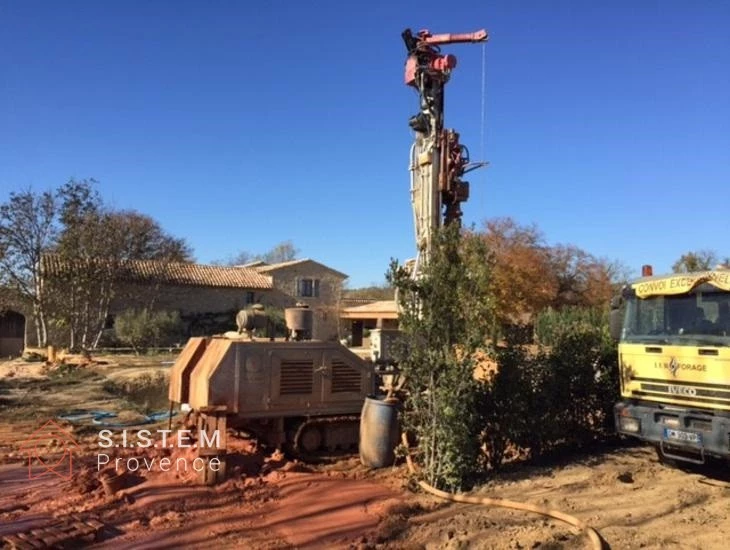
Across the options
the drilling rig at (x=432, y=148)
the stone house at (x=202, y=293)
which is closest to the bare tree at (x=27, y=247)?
the stone house at (x=202, y=293)

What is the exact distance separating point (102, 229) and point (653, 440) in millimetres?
28693

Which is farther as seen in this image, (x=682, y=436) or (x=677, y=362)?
(x=677, y=362)

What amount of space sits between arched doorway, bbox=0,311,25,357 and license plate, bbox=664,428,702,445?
33.4 meters

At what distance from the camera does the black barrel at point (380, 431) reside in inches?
328

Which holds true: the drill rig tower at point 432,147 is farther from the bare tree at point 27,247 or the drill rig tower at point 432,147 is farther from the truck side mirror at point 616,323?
the bare tree at point 27,247

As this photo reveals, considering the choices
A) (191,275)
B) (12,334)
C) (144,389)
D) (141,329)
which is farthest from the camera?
(191,275)

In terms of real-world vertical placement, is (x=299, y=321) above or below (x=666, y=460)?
above

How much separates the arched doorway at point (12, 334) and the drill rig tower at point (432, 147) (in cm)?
2830

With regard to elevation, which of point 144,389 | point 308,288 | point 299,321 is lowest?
point 144,389

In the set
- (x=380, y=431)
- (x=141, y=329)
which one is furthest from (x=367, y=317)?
(x=380, y=431)

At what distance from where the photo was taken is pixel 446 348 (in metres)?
7.56

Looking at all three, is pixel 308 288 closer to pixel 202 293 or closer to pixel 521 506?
pixel 202 293

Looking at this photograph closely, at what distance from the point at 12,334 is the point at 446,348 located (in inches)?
1282

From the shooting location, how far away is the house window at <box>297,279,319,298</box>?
1735 inches
